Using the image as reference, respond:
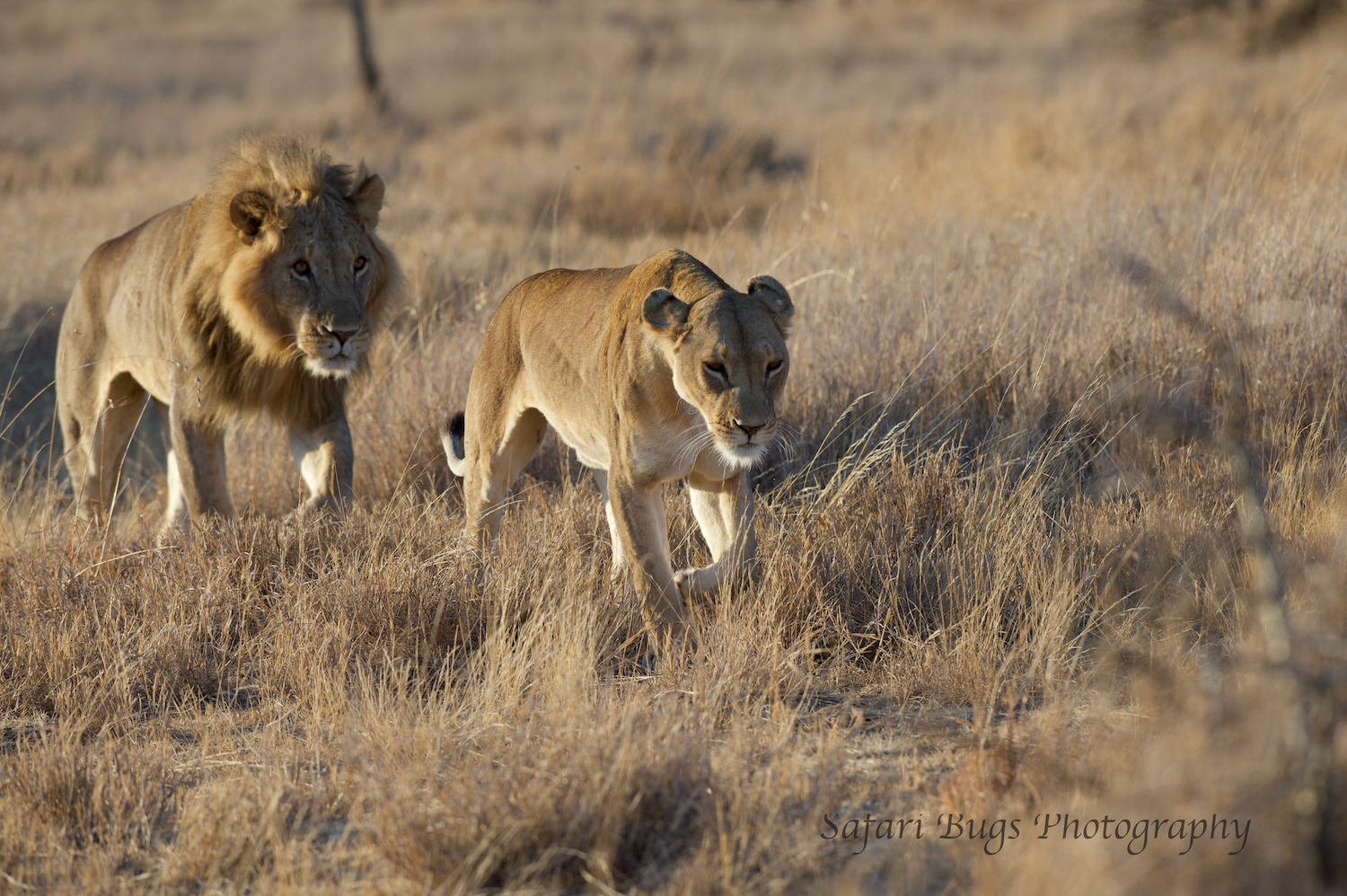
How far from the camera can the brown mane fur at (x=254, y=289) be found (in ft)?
16.0

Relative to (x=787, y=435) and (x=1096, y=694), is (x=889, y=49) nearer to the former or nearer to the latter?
(x=787, y=435)

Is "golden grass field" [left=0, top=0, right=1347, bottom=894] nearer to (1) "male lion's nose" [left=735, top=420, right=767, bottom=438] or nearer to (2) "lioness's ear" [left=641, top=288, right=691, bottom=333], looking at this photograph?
(1) "male lion's nose" [left=735, top=420, right=767, bottom=438]

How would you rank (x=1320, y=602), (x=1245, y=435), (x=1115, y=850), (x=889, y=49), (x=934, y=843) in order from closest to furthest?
(x=1115, y=850), (x=934, y=843), (x=1320, y=602), (x=1245, y=435), (x=889, y=49)

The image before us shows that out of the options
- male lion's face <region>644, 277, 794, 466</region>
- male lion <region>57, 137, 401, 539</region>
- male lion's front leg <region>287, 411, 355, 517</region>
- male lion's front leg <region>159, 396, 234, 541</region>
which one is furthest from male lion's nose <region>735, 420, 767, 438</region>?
male lion's front leg <region>159, 396, 234, 541</region>

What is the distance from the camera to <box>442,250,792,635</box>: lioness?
3557 mm

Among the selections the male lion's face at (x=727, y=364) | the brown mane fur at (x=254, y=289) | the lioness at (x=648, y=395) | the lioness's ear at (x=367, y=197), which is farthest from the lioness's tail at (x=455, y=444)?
the male lion's face at (x=727, y=364)

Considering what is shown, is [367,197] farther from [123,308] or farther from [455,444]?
[123,308]

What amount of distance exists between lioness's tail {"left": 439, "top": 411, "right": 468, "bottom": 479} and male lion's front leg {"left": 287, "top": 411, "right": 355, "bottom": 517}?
49 centimetres

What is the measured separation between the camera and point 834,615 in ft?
13.3

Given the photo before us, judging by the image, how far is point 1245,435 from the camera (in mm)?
5203

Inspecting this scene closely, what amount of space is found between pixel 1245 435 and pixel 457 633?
12.0 ft

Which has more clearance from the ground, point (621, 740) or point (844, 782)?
point (621, 740)

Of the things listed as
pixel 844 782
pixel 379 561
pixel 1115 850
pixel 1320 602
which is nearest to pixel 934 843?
pixel 844 782

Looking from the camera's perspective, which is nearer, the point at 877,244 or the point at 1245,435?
the point at 1245,435
